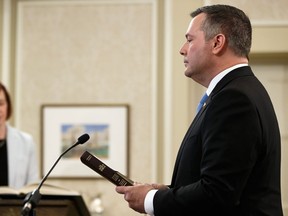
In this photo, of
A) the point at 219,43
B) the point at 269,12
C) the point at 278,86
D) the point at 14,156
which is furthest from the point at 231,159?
the point at 278,86

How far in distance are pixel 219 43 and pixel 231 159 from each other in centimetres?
41

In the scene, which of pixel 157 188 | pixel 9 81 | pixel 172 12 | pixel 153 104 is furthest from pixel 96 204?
pixel 157 188

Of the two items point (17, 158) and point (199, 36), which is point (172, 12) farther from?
point (199, 36)

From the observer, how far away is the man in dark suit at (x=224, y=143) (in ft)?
4.88

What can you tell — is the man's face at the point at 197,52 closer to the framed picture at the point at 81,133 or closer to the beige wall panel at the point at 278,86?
the beige wall panel at the point at 278,86

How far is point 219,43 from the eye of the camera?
5.55 ft

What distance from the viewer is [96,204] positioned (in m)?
4.23

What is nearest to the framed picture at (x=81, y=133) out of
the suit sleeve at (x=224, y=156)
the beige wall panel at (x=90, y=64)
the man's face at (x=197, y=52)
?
the beige wall panel at (x=90, y=64)

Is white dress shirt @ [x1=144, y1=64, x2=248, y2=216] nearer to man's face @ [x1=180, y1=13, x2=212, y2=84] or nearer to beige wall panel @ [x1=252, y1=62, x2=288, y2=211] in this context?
man's face @ [x1=180, y1=13, x2=212, y2=84]

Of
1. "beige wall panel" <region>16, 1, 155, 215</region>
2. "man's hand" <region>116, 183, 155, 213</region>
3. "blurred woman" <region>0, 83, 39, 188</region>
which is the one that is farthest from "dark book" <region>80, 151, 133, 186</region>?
"beige wall panel" <region>16, 1, 155, 215</region>

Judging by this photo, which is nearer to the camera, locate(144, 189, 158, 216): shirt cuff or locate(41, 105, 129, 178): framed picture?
locate(144, 189, 158, 216): shirt cuff

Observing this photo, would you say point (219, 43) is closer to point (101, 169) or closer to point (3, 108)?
point (101, 169)

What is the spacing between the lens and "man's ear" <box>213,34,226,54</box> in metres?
1.69

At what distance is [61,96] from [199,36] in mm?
2801
